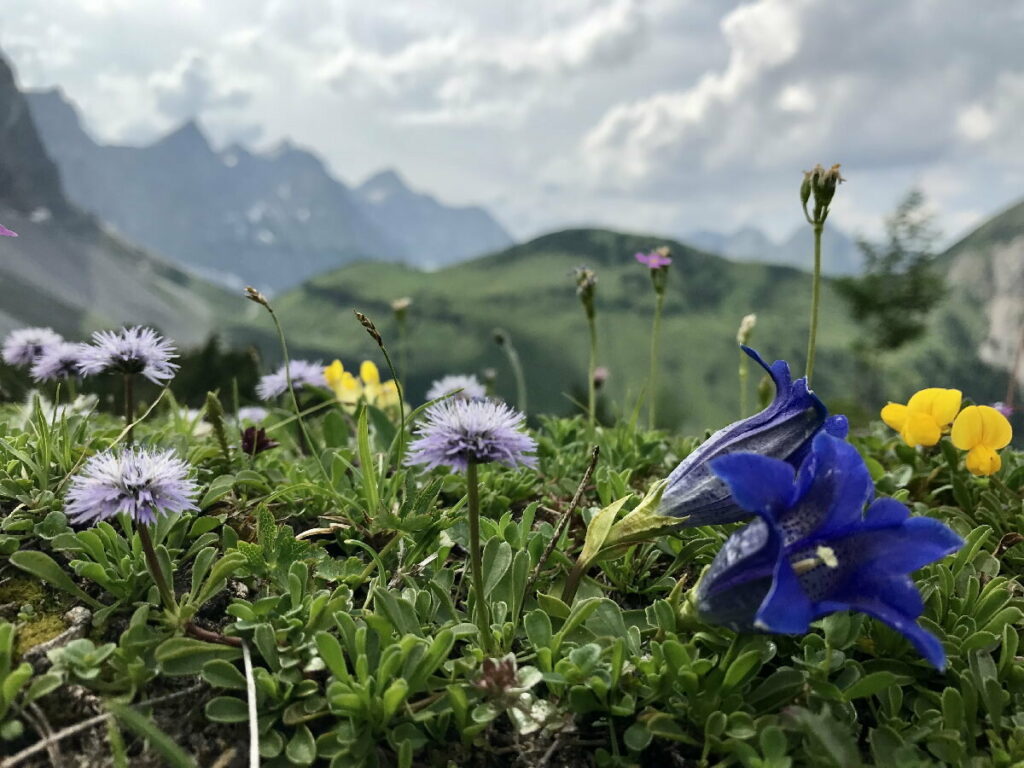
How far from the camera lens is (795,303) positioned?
567ft

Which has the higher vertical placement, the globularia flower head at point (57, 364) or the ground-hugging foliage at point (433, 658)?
the globularia flower head at point (57, 364)

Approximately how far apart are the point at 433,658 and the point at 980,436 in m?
2.14

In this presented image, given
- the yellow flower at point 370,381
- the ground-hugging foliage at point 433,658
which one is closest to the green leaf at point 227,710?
the ground-hugging foliage at point 433,658

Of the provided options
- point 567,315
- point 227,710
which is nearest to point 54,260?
point 567,315

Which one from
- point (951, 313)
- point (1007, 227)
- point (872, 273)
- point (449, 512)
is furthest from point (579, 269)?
point (1007, 227)

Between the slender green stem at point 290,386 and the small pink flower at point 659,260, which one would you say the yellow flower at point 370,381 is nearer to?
the slender green stem at point 290,386

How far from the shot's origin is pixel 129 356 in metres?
2.37

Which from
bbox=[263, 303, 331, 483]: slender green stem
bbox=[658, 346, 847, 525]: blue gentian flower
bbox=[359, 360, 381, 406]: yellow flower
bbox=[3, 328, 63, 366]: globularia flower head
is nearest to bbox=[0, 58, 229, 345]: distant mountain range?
bbox=[359, 360, 381, 406]: yellow flower

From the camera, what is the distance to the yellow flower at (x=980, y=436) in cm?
277

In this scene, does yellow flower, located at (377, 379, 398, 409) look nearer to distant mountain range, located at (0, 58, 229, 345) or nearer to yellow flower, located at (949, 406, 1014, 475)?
yellow flower, located at (949, 406, 1014, 475)

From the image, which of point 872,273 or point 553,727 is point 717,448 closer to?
point 553,727

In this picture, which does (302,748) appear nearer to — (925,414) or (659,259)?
(925,414)

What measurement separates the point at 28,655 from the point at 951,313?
175477 millimetres

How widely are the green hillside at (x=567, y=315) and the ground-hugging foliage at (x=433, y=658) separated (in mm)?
129247
